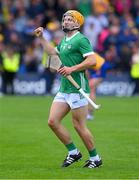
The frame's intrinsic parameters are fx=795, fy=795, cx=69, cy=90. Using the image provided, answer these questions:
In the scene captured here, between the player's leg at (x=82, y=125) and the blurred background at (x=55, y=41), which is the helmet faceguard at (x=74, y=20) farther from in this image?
the blurred background at (x=55, y=41)

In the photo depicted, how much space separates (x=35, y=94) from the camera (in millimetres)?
27594

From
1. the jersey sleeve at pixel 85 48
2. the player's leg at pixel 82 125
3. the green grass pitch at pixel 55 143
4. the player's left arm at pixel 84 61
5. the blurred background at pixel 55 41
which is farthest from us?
the blurred background at pixel 55 41

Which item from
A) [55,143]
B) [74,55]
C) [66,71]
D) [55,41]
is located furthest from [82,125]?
[55,41]

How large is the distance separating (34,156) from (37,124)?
5.34 m

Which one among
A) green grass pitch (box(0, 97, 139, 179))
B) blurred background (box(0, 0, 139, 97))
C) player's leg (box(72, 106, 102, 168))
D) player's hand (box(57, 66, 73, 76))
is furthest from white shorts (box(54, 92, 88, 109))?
blurred background (box(0, 0, 139, 97))

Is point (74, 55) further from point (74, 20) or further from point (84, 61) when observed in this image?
point (74, 20)

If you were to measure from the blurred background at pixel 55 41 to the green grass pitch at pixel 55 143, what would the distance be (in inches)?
128

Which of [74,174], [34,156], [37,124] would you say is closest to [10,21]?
[37,124]

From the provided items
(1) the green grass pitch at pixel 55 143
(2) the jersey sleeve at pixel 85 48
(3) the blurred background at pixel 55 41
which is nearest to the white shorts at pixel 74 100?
(2) the jersey sleeve at pixel 85 48

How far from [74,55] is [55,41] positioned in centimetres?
1504

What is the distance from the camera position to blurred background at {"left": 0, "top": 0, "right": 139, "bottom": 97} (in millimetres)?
27422

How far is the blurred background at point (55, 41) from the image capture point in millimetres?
27422

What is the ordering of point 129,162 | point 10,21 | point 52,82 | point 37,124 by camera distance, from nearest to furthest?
point 129,162, point 37,124, point 52,82, point 10,21

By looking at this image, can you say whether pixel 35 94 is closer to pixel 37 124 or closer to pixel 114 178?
pixel 37 124
